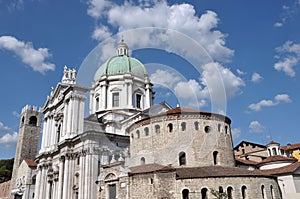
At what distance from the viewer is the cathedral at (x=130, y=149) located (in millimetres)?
22734

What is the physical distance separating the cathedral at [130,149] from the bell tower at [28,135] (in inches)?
358

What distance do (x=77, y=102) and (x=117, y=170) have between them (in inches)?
507

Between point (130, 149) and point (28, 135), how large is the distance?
1365 inches

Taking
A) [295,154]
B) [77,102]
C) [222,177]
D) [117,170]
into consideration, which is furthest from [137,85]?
[295,154]

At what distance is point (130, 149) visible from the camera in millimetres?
30844

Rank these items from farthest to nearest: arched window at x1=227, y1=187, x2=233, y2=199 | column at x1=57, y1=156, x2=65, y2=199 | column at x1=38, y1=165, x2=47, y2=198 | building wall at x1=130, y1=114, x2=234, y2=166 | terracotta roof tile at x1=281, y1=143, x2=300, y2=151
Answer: terracotta roof tile at x1=281, y1=143, x2=300, y2=151 < column at x1=38, y1=165, x2=47, y2=198 < column at x1=57, y1=156, x2=65, y2=199 < building wall at x1=130, y1=114, x2=234, y2=166 < arched window at x1=227, y1=187, x2=233, y2=199

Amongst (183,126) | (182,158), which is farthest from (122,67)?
(182,158)

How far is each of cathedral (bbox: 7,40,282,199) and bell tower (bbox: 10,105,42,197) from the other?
9.10 metres

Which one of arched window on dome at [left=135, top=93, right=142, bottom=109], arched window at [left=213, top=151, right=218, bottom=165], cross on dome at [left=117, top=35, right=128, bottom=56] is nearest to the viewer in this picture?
arched window at [left=213, top=151, right=218, bottom=165]

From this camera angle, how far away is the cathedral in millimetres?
22734

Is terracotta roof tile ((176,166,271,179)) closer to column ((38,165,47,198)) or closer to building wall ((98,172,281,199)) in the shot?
building wall ((98,172,281,199))

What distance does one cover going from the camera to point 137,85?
Answer: 42.3 metres

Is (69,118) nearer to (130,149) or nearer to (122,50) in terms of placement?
(130,149)

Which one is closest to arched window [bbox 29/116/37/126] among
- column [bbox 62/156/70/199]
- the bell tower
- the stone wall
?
the bell tower
